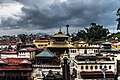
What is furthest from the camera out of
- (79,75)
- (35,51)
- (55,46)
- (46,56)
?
(35,51)

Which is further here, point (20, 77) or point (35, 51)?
point (35, 51)

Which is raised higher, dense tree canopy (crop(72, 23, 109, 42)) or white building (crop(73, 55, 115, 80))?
dense tree canopy (crop(72, 23, 109, 42))

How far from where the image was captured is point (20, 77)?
5497 cm

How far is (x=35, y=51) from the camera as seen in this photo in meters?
72.8

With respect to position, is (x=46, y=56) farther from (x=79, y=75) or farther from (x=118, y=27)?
(x=118, y=27)

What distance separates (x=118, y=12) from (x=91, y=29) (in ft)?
49.7

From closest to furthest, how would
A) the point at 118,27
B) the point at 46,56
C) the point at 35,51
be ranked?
the point at 46,56, the point at 35,51, the point at 118,27

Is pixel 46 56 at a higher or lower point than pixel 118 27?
lower

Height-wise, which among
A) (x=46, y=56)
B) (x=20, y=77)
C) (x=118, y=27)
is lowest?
(x=20, y=77)

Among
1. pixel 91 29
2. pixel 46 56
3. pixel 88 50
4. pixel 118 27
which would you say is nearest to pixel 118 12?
pixel 118 27

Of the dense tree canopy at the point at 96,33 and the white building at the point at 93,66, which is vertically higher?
the dense tree canopy at the point at 96,33

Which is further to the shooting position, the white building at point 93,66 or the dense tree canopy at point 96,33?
the dense tree canopy at point 96,33

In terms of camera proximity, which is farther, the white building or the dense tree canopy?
the dense tree canopy

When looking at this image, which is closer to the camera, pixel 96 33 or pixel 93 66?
pixel 93 66
